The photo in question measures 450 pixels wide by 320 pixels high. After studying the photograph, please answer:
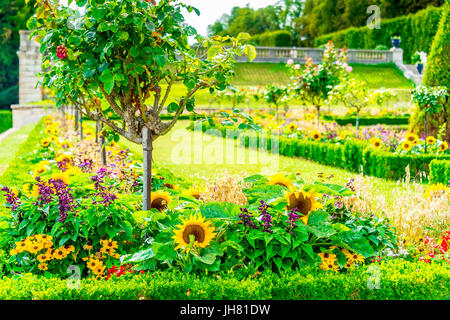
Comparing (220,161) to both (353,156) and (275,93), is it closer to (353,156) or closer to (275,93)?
(353,156)

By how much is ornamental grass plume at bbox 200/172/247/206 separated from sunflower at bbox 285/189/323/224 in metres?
1.09

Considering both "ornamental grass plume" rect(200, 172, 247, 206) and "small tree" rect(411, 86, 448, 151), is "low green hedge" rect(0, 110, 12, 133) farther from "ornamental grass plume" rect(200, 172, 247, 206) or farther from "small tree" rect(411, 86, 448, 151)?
"ornamental grass plume" rect(200, 172, 247, 206)

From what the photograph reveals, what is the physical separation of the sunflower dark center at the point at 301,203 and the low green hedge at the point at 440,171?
374 cm

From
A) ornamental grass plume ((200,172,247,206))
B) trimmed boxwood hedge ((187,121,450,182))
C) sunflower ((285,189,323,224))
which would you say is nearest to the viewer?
sunflower ((285,189,323,224))

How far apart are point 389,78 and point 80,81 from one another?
28311mm

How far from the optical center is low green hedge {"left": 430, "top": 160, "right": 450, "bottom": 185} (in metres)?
6.38

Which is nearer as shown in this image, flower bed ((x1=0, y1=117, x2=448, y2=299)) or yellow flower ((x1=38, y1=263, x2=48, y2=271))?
flower bed ((x1=0, y1=117, x2=448, y2=299))

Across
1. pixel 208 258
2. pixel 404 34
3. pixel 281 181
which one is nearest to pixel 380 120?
pixel 281 181

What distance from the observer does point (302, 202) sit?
3.41 meters

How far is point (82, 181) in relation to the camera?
400 centimetres

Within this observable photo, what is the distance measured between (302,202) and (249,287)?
94 cm

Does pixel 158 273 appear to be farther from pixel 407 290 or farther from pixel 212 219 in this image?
pixel 407 290

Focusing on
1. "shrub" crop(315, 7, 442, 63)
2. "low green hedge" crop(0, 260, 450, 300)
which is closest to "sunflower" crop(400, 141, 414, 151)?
"low green hedge" crop(0, 260, 450, 300)
